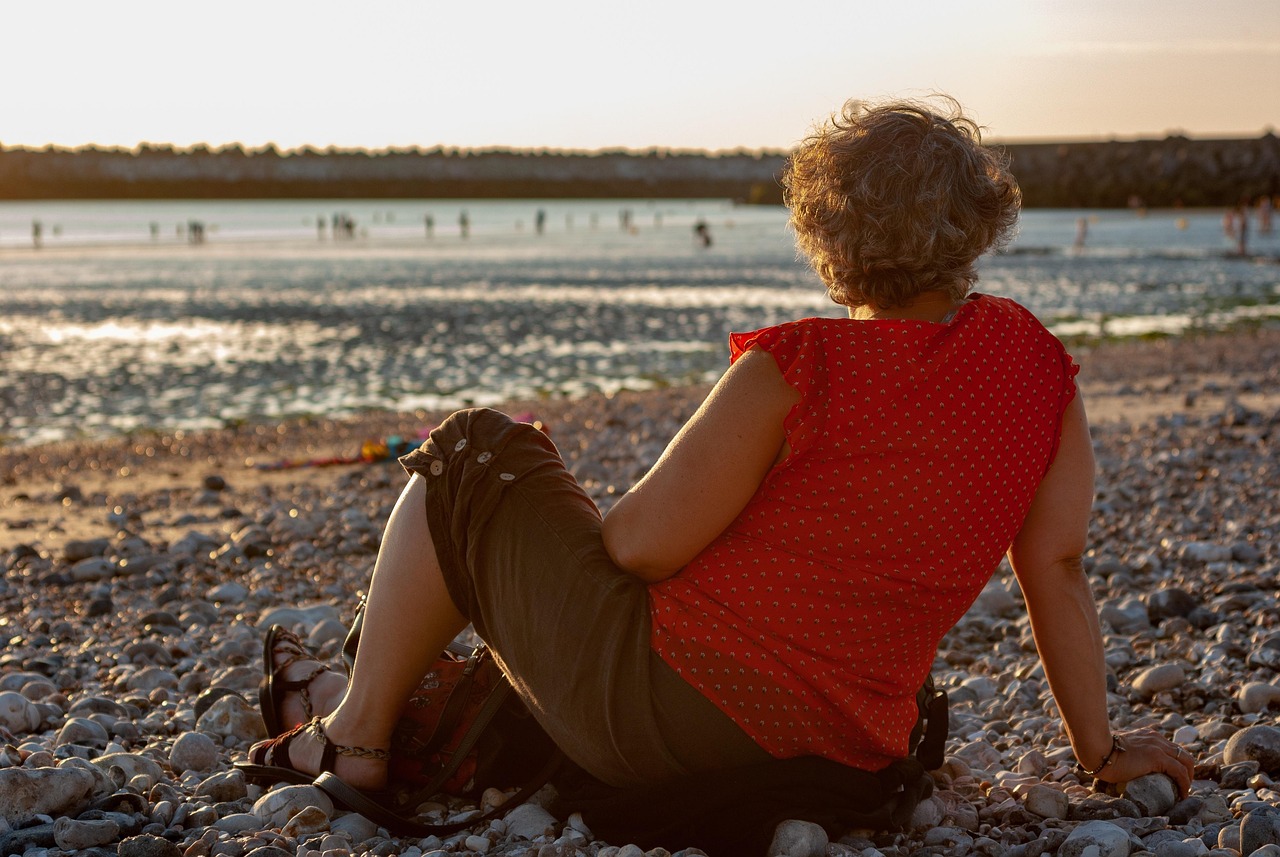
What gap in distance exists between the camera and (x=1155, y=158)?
77.5 m

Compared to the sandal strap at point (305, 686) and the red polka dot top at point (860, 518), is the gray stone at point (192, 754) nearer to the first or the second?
the sandal strap at point (305, 686)

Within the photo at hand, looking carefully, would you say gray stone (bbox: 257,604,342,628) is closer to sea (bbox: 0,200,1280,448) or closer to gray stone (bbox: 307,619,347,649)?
gray stone (bbox: 307,619,347,649)

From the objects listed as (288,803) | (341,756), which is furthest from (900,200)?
(288,803)

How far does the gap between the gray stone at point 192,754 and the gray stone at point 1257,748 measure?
2455 mm

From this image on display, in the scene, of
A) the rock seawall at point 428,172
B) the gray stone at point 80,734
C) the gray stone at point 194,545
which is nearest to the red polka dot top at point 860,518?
the gray stone at point 80,734

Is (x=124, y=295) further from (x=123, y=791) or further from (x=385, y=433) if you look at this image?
(x=123, y=791)

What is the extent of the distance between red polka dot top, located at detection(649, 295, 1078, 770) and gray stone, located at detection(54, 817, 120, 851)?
1220mm

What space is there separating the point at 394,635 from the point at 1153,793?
1.66 metres

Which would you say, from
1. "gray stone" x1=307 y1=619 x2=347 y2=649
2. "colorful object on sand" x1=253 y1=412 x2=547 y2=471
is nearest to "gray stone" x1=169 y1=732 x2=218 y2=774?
"gray stone" x1=307 y1=619 x2=347 y2=649

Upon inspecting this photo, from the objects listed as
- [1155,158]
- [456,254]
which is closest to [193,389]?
[456,254]

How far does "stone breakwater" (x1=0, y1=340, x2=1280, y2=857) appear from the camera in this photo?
250 cm

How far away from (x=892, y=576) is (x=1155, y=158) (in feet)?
275

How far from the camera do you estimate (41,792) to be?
8.37 ft

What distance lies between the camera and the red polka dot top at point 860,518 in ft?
6.89
